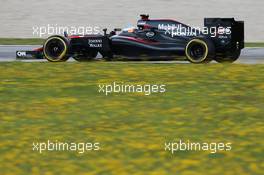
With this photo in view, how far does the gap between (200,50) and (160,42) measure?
104cm

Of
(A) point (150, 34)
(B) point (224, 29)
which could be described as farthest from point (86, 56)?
(B) point (224, 29)

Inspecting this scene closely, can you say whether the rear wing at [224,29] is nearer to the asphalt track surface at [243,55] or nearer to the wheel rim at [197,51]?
the wheel rim at [197,51]

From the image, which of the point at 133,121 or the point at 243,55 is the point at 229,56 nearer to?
the point at 243,55

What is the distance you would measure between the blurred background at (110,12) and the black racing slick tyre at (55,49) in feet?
68.4

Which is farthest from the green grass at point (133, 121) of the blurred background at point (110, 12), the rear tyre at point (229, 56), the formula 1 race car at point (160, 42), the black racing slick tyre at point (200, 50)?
the blurred background at point (110, 12)

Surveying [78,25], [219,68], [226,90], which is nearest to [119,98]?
[226,90]

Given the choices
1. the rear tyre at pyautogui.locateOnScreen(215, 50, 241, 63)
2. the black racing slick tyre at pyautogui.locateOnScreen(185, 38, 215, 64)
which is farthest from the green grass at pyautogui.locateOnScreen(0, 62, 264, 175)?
the rear tyre at pyautogui.locateOnScreen(215, 50, 241, 63)

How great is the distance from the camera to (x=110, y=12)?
1528 inches

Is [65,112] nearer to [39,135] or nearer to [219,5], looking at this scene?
[39,135]

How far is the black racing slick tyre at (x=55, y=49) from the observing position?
15.7 m

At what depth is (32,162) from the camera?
691cm

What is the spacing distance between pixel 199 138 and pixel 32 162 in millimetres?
1996

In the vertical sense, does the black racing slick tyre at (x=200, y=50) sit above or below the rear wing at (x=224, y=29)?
below

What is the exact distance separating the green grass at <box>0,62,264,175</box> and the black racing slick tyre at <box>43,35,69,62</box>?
153 inches
